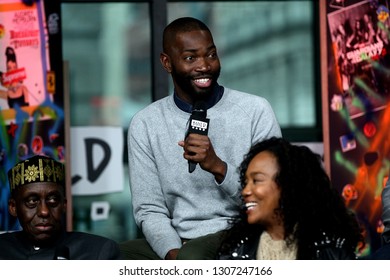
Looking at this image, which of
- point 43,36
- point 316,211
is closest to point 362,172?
point 43,36

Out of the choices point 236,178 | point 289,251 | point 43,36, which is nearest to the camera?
point 289,251

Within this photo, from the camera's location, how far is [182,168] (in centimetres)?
447

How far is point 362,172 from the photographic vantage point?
21.0 feet

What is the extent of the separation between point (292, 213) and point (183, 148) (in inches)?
27.0

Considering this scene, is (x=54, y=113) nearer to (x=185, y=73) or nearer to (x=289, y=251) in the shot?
(x=185, y=73)

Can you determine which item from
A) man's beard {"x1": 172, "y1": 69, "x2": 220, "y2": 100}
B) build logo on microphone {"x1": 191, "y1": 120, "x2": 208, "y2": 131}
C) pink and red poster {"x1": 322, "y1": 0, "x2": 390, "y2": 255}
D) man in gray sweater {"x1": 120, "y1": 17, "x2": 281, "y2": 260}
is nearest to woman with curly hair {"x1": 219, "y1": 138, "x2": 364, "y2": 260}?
build logo on microphone {"x1": 191, "y1": 120, "x2": 208, "y2": 131}

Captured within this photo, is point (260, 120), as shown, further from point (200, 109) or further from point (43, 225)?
point (43, 225)

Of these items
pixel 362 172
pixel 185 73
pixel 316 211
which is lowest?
pixel 362 172

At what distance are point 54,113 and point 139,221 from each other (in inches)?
78.3

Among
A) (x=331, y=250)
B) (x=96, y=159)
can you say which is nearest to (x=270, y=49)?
(x=96, y=159)

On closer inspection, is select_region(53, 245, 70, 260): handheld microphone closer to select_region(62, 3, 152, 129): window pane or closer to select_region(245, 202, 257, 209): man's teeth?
select_region(245, 202, 257, 209): man's teeth

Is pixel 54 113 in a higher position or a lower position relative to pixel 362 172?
higher

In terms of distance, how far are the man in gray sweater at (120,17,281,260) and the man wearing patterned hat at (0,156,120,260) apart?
29 centimetres

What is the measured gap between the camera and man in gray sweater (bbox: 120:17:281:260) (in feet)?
14.5
